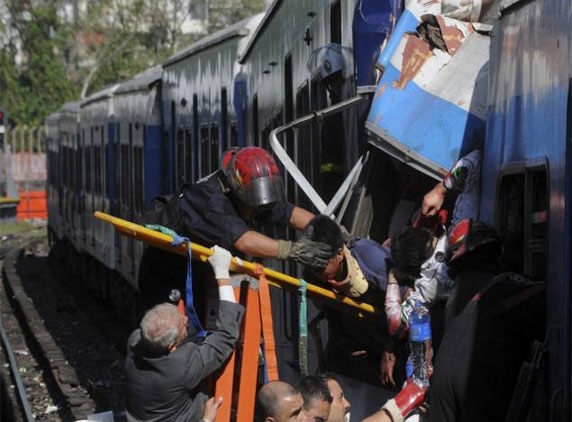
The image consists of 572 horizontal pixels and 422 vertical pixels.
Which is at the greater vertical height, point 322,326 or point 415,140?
point 415,140

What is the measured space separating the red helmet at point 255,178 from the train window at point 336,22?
1027 millimetres

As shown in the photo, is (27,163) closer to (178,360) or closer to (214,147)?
(214,147)

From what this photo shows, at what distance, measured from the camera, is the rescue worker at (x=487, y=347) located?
4520 millimetres

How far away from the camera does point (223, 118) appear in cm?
1212

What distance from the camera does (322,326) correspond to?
717cm

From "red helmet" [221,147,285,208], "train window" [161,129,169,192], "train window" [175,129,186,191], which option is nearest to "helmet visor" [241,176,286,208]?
"red helmet" [221,147,285,208]

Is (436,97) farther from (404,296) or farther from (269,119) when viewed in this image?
(269,119)

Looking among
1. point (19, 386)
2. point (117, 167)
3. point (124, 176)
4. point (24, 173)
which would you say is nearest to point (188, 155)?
point (19, 386)

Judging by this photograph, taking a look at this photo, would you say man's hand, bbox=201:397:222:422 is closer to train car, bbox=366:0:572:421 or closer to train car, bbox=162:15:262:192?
train car, bbox=366:0:572:421

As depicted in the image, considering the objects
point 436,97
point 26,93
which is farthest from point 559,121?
point 26,93

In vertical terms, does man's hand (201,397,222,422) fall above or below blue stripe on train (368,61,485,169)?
below

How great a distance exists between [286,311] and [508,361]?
4131 mm

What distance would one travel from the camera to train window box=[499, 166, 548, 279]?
4.56 meters

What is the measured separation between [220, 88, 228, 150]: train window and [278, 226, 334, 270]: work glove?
579 cm
